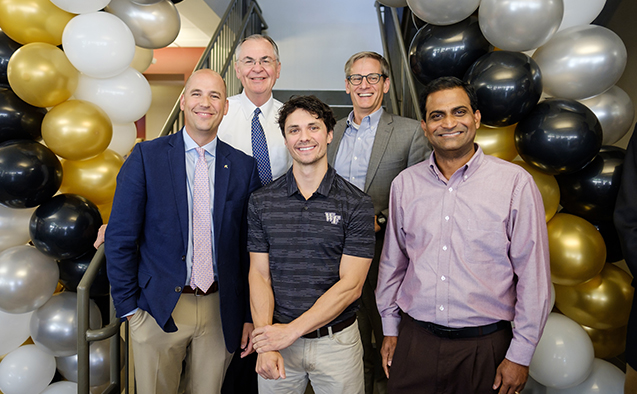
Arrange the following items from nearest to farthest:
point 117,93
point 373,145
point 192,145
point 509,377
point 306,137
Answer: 1. point 509,377
2. point 306,137
3. point 192,145
4. point 373,145
5. point 117,93

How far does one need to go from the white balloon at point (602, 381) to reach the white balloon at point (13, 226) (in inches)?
120

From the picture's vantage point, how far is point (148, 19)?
2.45m

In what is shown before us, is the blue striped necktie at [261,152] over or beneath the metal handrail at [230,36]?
beneath

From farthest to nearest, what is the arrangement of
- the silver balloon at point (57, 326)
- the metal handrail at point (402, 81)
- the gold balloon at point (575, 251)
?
the metal handrail at point (402, 81)
the silver balloon at point (57, 326)
the gold balloon at point (575, 251)

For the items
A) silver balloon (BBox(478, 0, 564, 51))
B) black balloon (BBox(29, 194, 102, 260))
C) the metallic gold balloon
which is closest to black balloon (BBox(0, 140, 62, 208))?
black balloon (BBox(29, 194, 102, 260))

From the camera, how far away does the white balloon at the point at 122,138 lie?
2.59 metres

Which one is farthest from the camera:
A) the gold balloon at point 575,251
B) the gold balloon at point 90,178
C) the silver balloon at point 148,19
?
the silver balloon at point 148,19

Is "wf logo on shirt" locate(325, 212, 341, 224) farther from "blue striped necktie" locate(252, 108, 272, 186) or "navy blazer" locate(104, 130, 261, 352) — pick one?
"blue striped necktie" locate(252, 108, 272, 186)

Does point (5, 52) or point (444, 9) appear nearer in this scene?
point (444, 9)

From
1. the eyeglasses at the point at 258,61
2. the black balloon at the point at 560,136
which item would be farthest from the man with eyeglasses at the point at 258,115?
the black balloon at the point at 560,136

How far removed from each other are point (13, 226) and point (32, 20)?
3.73 feet

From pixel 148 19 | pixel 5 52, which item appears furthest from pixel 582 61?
pixel 5 52

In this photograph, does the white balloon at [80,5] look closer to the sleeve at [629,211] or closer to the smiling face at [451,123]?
the smiling face at [451,123]

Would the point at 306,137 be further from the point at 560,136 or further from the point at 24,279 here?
the point at 24,279
